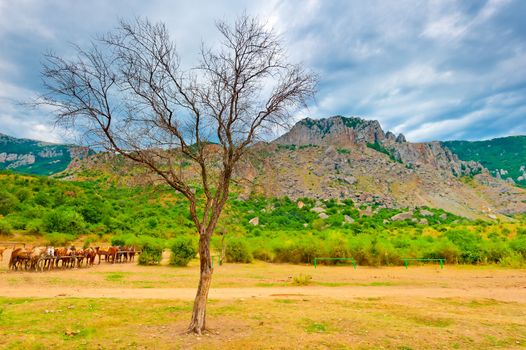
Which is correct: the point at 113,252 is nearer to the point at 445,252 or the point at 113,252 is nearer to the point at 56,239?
the point at 56,239

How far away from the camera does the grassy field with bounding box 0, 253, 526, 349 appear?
8.03 m

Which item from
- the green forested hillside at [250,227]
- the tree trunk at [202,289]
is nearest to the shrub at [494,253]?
the green forested hillside at [250,227]

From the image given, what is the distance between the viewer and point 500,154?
6959 inches

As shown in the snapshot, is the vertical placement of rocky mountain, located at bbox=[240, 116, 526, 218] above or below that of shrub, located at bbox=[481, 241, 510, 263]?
above

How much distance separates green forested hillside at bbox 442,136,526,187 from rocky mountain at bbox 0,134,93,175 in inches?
6747

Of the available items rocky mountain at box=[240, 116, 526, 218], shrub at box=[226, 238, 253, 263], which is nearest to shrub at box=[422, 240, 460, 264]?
shrub at box=[226, 238, 253, 263]

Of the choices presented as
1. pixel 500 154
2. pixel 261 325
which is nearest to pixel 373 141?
pixel 500 154

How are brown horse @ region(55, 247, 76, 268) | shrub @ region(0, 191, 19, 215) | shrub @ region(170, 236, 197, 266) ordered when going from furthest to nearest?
shrub @ region(0, 191, 19, 215)
shrub @ region(170, 236, 197, 266)
brown horse @ region(55, 247, 76, 268)

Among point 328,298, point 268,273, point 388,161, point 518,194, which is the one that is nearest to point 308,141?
point 388,161

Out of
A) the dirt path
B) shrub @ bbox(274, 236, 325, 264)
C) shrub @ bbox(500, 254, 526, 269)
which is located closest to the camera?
the dirt path

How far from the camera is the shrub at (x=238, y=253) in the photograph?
100.0 ft

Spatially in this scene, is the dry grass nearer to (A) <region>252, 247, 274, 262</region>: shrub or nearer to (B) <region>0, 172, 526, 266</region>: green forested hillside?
Answer: (B) <region>0, 172, 526, 266</region>: green forested hillside

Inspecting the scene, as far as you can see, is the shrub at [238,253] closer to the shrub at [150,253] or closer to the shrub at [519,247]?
the shrub at [150,253]

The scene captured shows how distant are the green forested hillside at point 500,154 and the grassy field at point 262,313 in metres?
160
